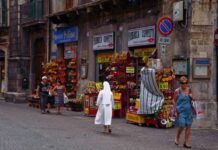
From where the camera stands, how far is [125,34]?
19172mm

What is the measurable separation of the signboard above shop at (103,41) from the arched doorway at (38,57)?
6.81 metres

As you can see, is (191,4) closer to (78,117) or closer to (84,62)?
(78,117)

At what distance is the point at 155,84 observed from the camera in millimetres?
14711

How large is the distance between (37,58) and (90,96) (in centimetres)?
1078

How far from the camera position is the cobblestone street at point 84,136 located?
1059 cm

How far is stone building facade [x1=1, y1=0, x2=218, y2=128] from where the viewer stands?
49.4 feet

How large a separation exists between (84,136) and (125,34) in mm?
7634

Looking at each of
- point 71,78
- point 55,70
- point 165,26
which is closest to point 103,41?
point 71,78

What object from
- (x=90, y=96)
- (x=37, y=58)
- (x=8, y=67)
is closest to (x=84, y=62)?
(x=90, y=96)

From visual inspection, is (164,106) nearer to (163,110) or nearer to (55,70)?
(163,110)

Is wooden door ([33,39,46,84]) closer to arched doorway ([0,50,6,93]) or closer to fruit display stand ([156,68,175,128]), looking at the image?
arched doorway ([0,50,6,93])

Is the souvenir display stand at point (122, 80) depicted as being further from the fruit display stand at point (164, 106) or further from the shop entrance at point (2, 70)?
the shop entrance at point (2, 70)

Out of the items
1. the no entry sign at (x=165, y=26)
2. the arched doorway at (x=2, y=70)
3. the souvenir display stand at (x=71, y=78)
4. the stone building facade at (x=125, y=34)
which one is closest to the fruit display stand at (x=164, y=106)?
the stone building facade at (x=125, y=34)

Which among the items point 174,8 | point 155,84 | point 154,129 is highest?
point 174,8
